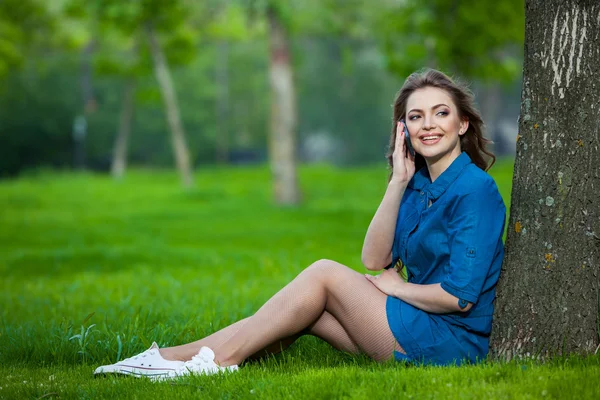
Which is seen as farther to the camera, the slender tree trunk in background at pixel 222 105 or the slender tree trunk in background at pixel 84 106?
the slender tree trunk in background at pixel 222 105

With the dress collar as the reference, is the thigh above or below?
below

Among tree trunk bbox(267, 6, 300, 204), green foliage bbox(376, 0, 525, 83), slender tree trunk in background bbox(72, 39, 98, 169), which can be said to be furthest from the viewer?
slender tree trunk in background bbox(72, 39, 98, 169)

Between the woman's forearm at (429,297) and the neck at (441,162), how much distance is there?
2.03 ft

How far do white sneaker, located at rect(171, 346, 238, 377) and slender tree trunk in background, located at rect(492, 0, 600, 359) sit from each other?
143 cm

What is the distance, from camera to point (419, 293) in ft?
12.2

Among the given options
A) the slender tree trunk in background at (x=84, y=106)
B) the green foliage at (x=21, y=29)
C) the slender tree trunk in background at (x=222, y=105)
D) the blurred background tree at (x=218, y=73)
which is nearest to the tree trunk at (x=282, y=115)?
the blurred background tree at (x=218, y=73)

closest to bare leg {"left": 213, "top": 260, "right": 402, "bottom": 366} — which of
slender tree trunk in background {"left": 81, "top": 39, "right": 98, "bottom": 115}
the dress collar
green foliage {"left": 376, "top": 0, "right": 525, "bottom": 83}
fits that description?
the dress collar

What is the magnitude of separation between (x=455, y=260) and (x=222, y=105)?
44.0 m

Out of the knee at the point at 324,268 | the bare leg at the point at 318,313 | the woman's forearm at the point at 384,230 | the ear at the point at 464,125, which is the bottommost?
the bare leg at the point at 318,313

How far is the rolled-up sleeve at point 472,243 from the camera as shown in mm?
3555

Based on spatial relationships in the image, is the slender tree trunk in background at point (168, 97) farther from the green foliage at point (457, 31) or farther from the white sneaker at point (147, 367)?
the white sneaker at point (147, 367)

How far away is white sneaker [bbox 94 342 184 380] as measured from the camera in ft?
12.7

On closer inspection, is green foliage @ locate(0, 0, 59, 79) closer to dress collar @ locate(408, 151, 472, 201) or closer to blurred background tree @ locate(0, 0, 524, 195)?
blurred background tree @ locate(0, 0, 524, 195)

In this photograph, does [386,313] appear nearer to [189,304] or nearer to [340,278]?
[340,278]
